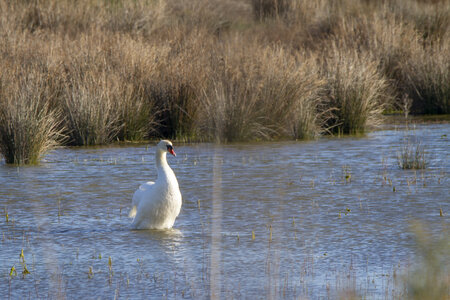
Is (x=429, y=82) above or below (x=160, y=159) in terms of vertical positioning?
below

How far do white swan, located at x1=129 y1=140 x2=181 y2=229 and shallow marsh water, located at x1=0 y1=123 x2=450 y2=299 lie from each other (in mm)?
134

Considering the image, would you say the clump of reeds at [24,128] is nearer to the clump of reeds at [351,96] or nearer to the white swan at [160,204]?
the white swan at [160,204]

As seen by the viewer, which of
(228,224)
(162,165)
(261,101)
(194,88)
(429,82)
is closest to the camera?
(162,165)

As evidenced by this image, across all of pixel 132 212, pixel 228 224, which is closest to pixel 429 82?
pixel 228 224

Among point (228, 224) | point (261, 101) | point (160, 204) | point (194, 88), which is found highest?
point (160, 204)

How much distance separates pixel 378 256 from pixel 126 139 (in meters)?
8.95

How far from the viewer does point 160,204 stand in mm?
8312

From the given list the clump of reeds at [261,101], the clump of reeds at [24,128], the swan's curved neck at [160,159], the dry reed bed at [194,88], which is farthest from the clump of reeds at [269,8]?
the swan's curved neck at [160,159]

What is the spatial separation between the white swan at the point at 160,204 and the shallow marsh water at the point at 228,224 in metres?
0.13

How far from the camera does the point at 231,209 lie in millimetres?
9617

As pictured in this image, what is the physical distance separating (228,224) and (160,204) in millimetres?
864

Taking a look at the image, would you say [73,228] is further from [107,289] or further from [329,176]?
[329,176]

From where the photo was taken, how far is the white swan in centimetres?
833

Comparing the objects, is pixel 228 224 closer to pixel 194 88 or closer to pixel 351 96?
pixel 194 88
